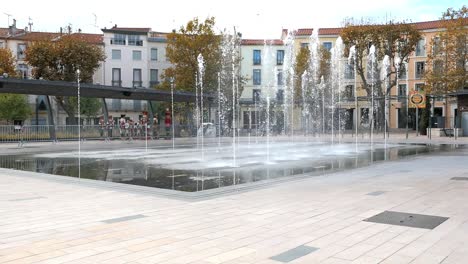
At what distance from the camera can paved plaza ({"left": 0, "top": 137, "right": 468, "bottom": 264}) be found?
4758 millimetres

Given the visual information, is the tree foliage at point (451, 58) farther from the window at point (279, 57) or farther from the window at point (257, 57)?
the window at point (257, 57)

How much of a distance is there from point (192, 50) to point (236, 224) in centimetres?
3939

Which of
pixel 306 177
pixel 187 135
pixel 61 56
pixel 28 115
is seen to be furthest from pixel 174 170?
pixel 28 115

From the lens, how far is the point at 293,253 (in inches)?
189

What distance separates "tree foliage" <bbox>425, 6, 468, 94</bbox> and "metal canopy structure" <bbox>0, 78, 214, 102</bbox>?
A: 74.9 ft

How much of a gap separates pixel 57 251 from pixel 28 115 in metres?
54.4

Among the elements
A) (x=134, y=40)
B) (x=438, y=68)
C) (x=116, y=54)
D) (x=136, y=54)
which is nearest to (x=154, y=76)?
(x=136, y=54)

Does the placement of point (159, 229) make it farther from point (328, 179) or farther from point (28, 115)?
point (28, 115)

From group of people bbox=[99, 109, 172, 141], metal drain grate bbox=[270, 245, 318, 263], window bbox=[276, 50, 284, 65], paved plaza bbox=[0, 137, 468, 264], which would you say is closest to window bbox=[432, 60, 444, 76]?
group of people bbox=[99, 109, 172, 141]

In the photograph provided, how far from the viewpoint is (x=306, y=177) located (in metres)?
11.0

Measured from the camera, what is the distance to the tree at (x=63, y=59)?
46156 mm

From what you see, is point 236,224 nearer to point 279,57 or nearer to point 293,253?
point 293,253

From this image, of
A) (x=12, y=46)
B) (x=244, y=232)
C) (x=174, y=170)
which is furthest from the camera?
(x=12, y=46)

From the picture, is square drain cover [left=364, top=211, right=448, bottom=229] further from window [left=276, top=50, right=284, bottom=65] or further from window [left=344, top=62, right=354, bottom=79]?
window [left=276, top=50, right=284, bottom=65]
